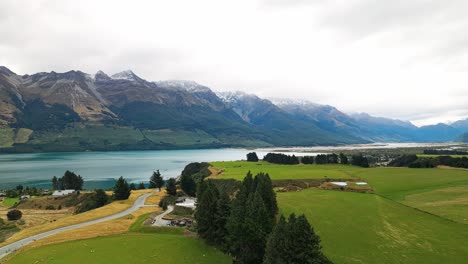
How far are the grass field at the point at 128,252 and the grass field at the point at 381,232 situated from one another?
16563 millimetres

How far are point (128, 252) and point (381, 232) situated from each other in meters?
36.7

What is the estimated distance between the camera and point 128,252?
49344mm

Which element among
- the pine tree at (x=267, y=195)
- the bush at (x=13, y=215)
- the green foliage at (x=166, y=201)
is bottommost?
the bush at (x=13, y=215)

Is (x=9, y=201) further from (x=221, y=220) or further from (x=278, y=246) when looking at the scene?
(x=278, y=246)

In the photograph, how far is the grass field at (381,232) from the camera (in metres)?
42.5

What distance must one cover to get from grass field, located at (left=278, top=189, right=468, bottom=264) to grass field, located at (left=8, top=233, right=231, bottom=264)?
1656 centimetres

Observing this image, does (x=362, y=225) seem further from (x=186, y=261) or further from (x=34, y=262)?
(x=34, y=262)

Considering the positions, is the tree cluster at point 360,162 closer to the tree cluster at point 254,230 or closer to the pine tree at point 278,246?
the tree cluster at point 254,230

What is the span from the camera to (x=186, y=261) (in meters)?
47.2

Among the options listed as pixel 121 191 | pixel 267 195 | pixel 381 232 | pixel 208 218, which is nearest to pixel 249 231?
pixel 208 218

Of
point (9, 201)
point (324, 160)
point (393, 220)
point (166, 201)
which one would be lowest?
point (9, 201)

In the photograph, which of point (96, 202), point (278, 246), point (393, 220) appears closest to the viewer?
point (278, 246)

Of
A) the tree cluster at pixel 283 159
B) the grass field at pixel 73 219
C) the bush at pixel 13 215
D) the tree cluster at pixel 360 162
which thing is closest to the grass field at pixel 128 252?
the grass field at pixel 73 219

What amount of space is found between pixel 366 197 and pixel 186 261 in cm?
4923
